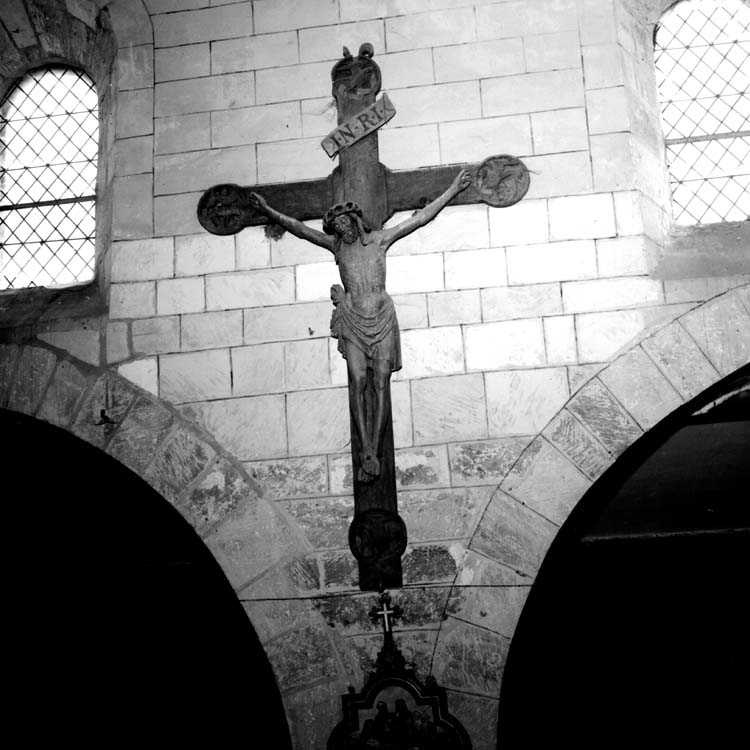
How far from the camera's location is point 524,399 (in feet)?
16.6

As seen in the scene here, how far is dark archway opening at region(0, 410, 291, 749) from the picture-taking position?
19.3 feet

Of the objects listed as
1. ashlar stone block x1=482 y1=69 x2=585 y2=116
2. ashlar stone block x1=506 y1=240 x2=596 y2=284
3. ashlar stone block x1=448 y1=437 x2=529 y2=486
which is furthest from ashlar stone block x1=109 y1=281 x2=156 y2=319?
ashlar stone block x1=482 y1=69 x2=585 y2=116

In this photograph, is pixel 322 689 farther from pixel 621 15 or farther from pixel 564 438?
pixel 621 15

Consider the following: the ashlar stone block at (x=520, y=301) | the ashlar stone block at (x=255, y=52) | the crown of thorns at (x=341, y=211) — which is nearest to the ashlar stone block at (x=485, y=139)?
the crown of thorns at (x=341, y=211)

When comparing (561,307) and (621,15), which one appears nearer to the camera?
(561,307)

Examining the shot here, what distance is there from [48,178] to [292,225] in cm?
176

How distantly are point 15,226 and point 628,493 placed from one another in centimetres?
381

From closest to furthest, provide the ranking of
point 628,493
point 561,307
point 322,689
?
point 322,689, point 561,307, point 628,493

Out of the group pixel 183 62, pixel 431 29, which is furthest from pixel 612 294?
pixel 183 62

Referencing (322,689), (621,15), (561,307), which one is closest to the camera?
(322,689)

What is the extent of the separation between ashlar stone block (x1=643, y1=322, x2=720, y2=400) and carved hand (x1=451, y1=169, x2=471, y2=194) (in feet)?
3.81

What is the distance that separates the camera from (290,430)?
5.18m

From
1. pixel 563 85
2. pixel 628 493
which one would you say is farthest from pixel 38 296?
pixel 628 493

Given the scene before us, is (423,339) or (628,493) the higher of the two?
(423,339)
